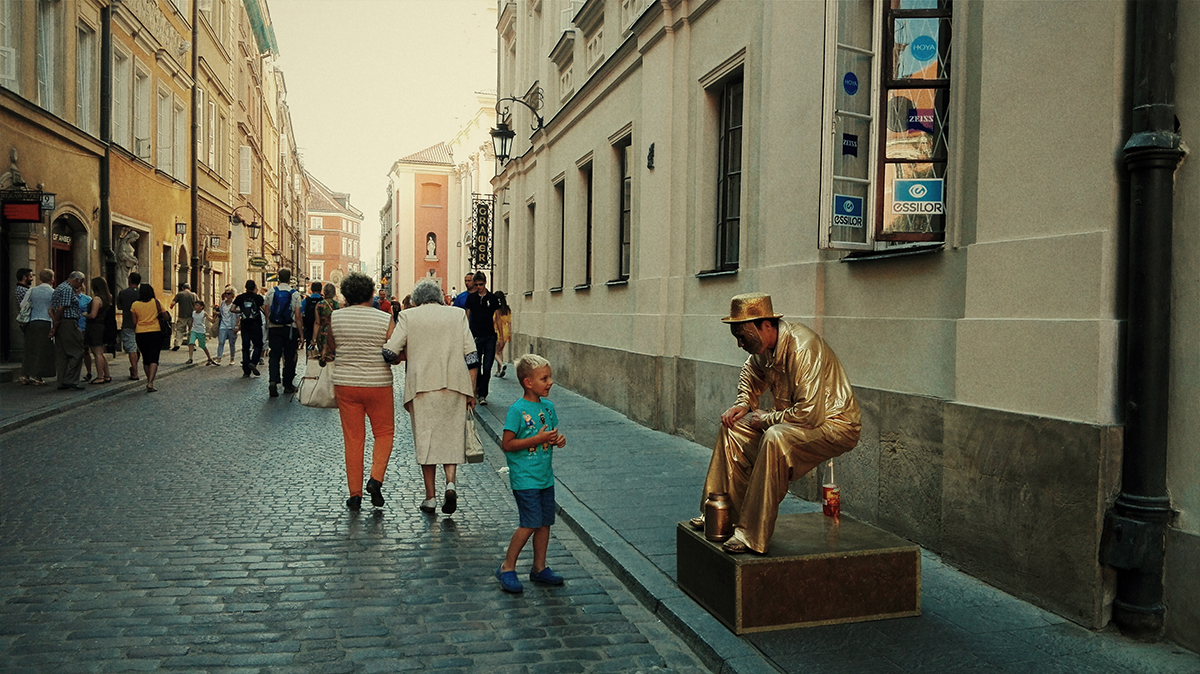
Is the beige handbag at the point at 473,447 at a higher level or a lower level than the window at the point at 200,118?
lower

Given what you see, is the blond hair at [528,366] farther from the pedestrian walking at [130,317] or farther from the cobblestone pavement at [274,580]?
the pedestrian walking at [130,317]

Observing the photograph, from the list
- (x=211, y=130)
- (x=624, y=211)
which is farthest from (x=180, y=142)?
(x=624, y=211)

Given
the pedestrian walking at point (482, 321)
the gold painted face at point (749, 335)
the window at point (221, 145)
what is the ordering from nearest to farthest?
1. the gold painted face at point (749, 335)
2. the pedestrian walking at point (482, 321)
3. the window at point (221, 145)

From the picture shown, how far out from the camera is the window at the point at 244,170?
134 ft

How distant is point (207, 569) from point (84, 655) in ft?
4.36

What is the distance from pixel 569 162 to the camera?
55.9 feet

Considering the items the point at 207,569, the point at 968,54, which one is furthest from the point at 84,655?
the point at 968,54

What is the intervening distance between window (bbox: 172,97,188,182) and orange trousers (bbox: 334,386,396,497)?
22126 millimetres

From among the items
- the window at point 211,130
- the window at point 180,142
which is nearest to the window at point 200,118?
the window at point 211,130

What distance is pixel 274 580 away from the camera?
5.13 metres

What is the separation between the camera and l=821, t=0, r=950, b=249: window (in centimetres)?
579

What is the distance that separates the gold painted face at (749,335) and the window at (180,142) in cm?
2554

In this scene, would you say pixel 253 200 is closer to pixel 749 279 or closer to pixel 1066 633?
pixel 749 279

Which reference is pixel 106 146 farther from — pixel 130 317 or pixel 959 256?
pixel 959 256
